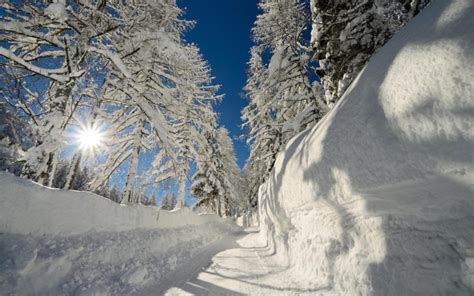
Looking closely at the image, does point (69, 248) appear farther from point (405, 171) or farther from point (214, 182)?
point (214, 182)

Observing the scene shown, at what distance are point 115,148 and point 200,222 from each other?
6.07m

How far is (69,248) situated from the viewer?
3791 mm

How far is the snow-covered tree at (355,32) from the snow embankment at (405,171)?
2.99 meters

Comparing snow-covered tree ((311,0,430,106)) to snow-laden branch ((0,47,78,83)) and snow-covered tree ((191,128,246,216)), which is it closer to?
snow-laden branch ((0,47,78,83))

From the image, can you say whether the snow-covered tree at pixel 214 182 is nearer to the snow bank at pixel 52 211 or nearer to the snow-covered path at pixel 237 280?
the snow bank at pixel 52 211

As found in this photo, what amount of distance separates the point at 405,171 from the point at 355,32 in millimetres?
5535

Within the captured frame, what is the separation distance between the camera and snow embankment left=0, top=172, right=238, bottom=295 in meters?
3.03

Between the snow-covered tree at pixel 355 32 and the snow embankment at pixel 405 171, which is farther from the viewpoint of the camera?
the snow-covered tree at pixel 355 32

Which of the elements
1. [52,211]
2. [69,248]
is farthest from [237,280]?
[52,211]

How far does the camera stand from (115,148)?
10.5 m

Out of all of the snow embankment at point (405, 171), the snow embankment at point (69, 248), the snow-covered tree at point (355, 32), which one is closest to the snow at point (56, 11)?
the snow embankment at point (69, 248)

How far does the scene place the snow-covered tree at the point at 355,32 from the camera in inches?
206

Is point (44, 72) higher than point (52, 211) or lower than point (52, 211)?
higher

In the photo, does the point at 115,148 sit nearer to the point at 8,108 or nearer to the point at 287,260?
the point at 8,108
